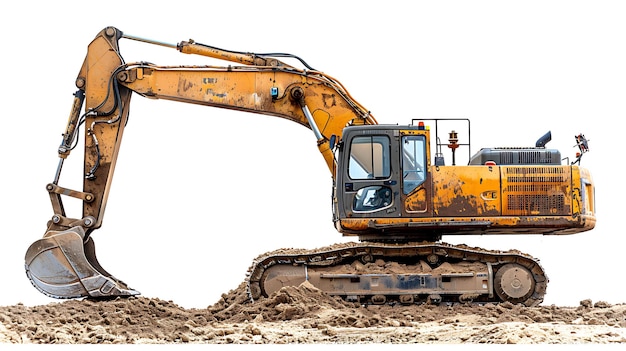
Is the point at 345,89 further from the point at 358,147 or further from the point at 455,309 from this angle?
the point at 455,309

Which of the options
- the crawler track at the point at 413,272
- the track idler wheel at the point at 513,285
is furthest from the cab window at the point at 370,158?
the track idler wheel at the point at 513,285

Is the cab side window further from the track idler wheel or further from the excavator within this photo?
the track idler wheel

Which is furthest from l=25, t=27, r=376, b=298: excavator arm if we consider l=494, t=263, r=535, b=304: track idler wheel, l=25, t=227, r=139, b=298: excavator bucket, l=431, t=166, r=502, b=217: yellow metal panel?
l=494, t=263, r=535, b=304: track idler wheel

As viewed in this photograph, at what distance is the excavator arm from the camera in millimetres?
19781

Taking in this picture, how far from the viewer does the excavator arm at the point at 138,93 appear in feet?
64.9

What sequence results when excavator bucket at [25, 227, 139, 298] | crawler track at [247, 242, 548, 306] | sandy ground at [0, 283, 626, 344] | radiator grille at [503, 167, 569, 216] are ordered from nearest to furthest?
sandy ground at [0, 283, 626, 344]
crawler track at [247, 242, 548, 306]
radiator grille at [503, 167, 569, 216]
excavator bucket at [25, 227, 139, 298]

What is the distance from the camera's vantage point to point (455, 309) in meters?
18.2

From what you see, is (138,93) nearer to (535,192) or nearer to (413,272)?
(413,272)

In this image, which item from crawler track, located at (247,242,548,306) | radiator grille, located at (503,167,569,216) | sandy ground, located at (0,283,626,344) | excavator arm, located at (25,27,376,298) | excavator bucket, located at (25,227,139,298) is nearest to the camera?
sandy ground, located at (0,283,626,344)

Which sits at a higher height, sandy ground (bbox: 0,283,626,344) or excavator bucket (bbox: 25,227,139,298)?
excavator bucket (bbox: 25,227,139,298)

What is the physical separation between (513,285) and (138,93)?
7436mm

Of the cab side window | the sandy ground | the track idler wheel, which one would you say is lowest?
the sandy ground

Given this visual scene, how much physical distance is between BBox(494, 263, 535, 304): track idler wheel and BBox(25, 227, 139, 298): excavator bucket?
21.8ft

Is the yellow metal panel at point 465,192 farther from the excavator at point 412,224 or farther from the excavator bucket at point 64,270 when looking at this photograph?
the excavator bucket at point 64,270
